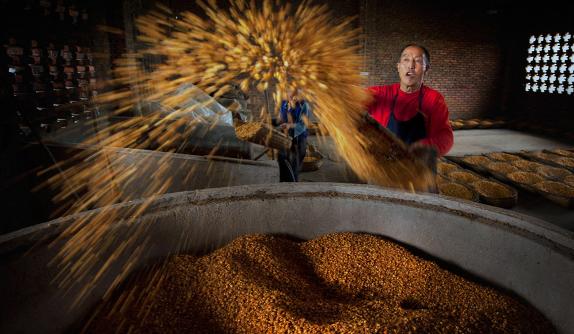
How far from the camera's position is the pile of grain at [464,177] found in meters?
4.37

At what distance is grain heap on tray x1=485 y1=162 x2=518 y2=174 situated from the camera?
4.73 meters

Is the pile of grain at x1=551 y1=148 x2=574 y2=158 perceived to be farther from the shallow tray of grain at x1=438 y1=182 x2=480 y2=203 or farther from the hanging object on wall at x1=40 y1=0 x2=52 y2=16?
the hanging object on wall at x1=40 y1=0 x2=52 y2=16

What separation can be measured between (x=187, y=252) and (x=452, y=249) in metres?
1.31

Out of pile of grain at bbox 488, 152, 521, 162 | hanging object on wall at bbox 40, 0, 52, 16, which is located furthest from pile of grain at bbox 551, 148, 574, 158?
hanging object on wall at bbox 40, 0, 52, 16

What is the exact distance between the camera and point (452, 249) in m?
1.63

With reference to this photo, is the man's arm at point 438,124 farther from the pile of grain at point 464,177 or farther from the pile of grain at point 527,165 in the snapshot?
the pile of grain at point 527,165

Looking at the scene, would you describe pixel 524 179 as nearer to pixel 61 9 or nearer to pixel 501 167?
pixel 501 167

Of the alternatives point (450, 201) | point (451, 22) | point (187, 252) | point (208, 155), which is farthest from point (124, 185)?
point (451, 22)

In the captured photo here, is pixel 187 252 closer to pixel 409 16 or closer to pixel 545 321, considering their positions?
pixel 545 321

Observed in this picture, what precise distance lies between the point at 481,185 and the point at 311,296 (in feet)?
11.5

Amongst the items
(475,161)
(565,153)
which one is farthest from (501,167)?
(565,153)

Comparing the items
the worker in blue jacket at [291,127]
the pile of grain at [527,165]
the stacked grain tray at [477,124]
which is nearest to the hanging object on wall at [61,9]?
the worker in blue jacket at [291,127]

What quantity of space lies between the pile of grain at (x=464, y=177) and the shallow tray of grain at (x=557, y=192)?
2.22ft

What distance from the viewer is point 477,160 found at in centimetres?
517
